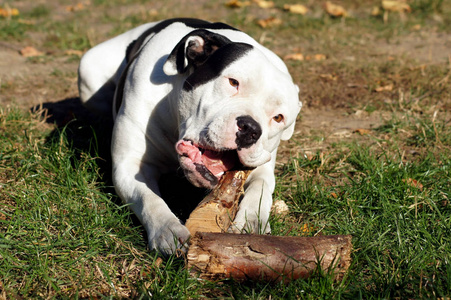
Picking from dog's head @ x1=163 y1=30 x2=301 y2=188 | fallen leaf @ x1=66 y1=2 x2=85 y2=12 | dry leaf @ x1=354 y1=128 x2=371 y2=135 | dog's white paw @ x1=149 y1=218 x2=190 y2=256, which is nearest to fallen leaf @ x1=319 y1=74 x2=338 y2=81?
dry leaf @ x1=354 y1=128 x2=371 y2=135

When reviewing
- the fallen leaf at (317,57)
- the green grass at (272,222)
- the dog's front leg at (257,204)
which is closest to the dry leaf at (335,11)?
the fallen leaf at (317,57)

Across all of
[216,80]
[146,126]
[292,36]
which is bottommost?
[292,36]

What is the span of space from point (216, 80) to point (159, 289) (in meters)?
1.20

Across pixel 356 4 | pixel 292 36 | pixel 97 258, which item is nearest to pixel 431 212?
pixel 97 258

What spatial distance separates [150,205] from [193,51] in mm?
956

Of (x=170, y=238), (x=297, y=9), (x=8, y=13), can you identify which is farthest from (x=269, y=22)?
(x=170, y=238)

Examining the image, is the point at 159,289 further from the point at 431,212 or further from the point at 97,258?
the point at 431,212

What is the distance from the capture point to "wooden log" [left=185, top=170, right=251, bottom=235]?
101 inches

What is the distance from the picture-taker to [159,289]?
230 cm

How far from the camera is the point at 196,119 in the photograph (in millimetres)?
2846

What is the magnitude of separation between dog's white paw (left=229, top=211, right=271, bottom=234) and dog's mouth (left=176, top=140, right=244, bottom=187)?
0.26 m

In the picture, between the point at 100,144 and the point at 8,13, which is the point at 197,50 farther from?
the point at 8,13

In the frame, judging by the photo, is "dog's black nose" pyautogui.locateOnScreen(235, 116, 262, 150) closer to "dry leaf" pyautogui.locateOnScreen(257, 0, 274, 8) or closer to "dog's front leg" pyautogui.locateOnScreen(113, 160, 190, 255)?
"dog's front leg" pyautogui.locateOnScreen(113, 160, 190, 255)

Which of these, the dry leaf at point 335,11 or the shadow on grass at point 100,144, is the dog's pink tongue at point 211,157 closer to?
the shadow on grass at point 100,144
